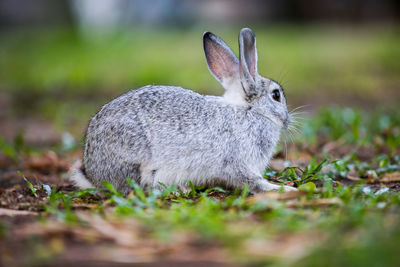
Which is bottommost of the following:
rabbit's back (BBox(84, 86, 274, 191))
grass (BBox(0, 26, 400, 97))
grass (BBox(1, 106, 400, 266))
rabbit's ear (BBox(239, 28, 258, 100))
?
grass (BBox(1, 106, 400, 266))

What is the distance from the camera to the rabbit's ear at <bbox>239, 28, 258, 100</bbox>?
16.0ft

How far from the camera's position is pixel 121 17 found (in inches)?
1035

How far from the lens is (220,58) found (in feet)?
16.9

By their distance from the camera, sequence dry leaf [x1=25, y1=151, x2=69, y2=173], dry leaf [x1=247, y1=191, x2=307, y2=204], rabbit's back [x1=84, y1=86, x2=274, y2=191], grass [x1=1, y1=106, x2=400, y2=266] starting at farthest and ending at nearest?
dry leaf [x1=25, y1=151, x2=69, y2=173], rabbit's back [x1=84, y1=86, x2=274, y2=191], dry leaf [x1=247, y1=191, x2=307, y2=204], grass [x1=1, y1=106, x2=400, y2=266]

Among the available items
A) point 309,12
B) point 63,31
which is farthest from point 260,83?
point 309,12

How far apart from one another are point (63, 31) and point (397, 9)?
16.6m

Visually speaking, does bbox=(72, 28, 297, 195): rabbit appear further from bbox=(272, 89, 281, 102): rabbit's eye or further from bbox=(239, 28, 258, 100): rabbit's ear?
bbox=(272, 89, 281, 102): rabbit's eye

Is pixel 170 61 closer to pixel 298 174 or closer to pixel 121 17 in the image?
pixel 298 174

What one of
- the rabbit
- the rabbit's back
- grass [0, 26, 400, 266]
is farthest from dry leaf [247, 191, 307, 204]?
the rabbit's back

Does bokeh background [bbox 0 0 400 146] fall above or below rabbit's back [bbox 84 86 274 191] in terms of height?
above

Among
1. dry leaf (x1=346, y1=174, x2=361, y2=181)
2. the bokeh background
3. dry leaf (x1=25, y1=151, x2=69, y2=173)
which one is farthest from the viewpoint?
the bokeh background

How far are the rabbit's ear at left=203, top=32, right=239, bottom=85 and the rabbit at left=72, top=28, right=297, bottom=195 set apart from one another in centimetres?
15

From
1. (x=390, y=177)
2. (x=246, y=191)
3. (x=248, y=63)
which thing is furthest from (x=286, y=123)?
(x=246, y=191)

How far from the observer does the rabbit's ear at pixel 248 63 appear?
489cm
